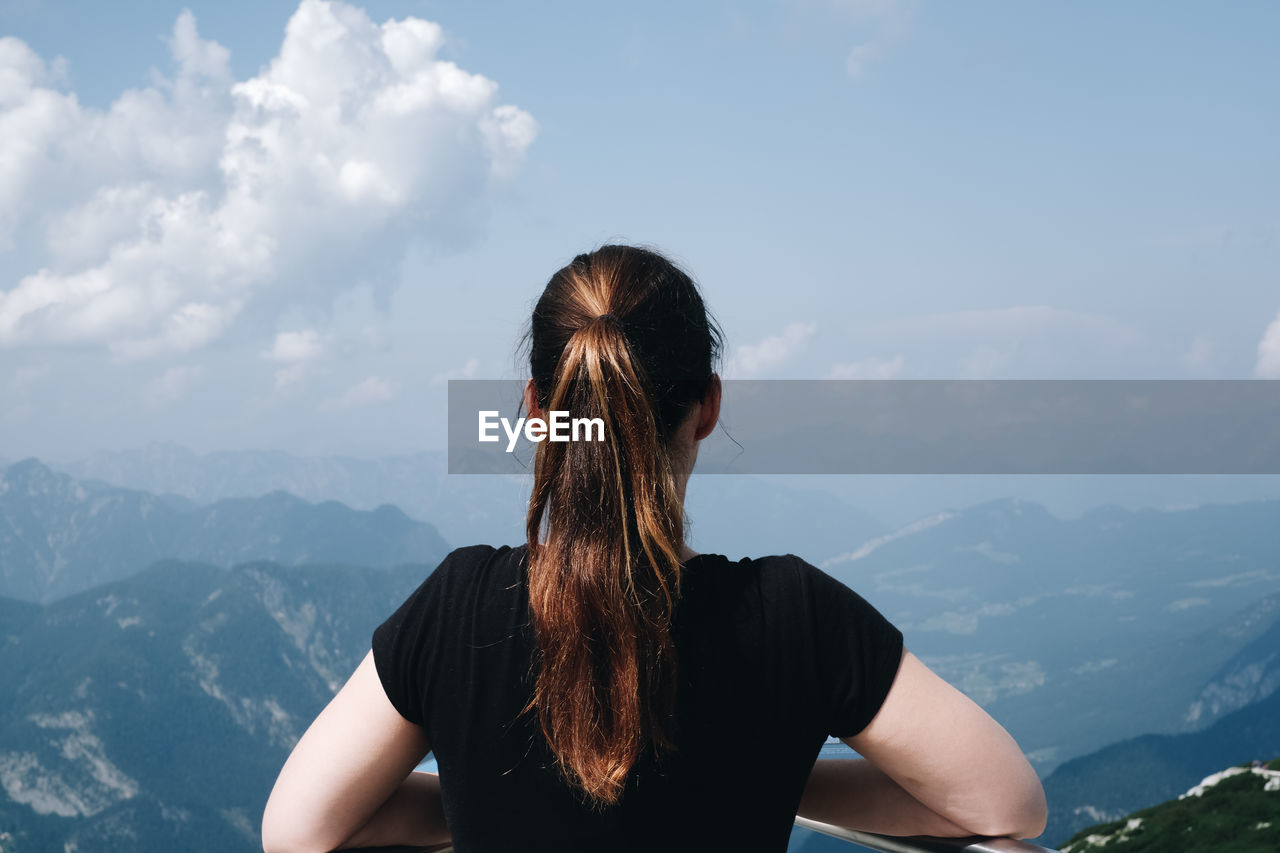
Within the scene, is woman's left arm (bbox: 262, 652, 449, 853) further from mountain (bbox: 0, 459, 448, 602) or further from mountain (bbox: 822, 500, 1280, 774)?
mountain (bbox: 0, 459, 448, 602)

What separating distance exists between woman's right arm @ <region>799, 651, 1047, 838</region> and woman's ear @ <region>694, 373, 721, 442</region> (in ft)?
0.94

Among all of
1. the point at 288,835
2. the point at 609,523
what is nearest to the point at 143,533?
the point at 288,835

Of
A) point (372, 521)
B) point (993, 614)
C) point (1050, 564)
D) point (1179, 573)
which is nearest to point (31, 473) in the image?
point (372, 521)

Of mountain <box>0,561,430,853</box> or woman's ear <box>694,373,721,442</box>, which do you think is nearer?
woman's ear <box>694,373,721,442</box>

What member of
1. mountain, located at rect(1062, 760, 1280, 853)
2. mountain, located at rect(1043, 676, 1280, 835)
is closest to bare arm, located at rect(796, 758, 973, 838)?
mountain, located at rect(1062, 760, 1280, 853)

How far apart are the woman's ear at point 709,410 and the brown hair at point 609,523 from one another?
1.6 inches

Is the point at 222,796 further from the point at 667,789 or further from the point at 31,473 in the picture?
the point at 667,789

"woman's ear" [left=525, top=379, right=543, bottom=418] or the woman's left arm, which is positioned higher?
"woman's ear" [left=525, top=379, right=543, bottom=418]

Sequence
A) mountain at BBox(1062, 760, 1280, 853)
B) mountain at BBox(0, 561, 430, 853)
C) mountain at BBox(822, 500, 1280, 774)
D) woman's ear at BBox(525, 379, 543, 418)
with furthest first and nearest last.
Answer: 1. mountain at BBox(822, 500, 1280, 774)
2. mountain at BBox(0, 561, 430, 853)
3. mountain at BBox(1062, 760, 1280, 853)
4. woman's ear at BBox(525, 379, 543, 418)

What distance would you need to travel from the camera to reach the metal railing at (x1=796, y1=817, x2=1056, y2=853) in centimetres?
91

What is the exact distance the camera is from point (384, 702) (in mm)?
874

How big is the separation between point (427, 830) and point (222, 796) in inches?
1806

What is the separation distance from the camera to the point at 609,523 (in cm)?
88

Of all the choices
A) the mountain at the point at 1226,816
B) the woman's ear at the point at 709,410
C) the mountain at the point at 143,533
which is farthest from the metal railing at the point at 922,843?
the mountain at the point at 143,533
